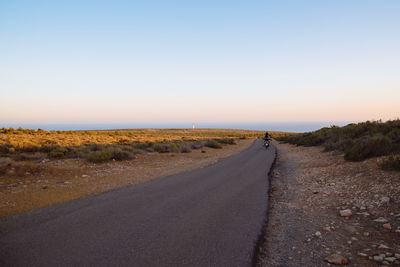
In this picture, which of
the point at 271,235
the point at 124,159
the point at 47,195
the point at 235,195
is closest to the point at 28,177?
the point at 47,195

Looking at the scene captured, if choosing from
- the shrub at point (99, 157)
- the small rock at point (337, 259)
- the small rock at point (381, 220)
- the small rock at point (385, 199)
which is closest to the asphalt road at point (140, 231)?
the small rock at point (337, 259)

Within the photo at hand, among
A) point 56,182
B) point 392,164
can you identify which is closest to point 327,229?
point 392,164

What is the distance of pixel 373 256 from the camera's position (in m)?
3.48

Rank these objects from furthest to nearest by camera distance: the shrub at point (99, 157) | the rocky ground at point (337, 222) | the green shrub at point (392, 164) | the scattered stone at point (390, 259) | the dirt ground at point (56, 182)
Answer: the shrub at point (99, 157), the green shrub at point (392, 164), the dirt ground at point (56, 182), the rocky ground at point (337, 222), the scattered stone at point (390, 259)

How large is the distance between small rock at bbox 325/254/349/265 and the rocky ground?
1 cm

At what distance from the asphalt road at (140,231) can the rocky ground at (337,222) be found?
50 cm

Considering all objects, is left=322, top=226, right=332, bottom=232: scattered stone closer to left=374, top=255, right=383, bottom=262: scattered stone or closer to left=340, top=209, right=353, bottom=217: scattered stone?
left=340, top=209, right=353, bottom=217: scattered stone

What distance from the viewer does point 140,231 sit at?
431 cm

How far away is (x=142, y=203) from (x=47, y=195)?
3550 millimetres

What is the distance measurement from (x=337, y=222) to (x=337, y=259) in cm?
185

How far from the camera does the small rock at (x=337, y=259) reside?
3363mm

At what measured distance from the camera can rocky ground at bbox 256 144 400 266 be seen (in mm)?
3559

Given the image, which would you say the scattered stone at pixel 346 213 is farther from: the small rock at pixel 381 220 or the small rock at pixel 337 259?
the small rock at pixel 337 259

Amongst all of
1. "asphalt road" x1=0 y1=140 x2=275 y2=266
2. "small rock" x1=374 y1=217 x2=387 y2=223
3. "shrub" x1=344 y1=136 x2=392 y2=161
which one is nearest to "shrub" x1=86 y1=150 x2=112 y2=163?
"asphalt road" x1=0 y1=140 x2=275 y2=266
